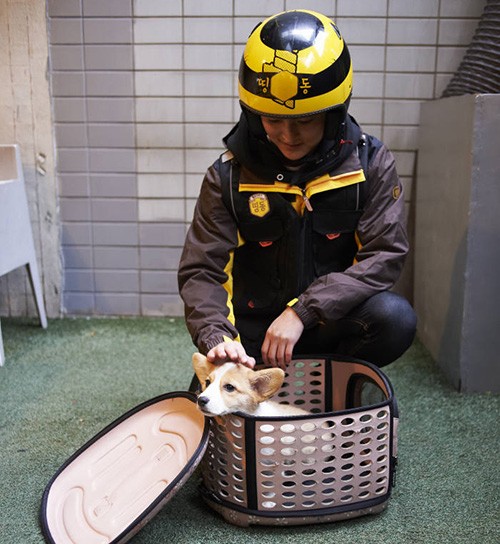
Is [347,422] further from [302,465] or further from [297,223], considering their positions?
[297,223]

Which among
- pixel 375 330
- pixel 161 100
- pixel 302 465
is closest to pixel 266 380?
pixel 302 465

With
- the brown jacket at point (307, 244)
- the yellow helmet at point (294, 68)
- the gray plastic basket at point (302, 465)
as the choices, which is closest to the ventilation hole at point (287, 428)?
the gray plastic basket at point (302, 465)

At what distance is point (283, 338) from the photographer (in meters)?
1.36

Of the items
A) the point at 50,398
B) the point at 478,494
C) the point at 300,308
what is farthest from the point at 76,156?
the point at 478,494

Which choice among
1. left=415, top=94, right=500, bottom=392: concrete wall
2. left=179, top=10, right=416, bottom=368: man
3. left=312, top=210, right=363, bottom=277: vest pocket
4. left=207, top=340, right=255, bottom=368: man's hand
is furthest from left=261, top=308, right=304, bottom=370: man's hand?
left=415, top=94, right=500, bottom=392: concrete wall

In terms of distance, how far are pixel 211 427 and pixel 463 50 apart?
1771 millimetres

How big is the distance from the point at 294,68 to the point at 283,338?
54 centimetres

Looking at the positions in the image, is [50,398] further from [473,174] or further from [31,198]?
[473,174]

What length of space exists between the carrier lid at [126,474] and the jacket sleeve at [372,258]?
33 cm

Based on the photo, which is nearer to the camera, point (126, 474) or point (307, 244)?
point (126, 474)

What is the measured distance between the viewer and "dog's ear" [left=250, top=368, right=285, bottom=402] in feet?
4.09

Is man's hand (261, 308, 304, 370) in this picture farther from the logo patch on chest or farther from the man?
the logo patch on chest

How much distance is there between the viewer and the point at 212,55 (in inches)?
95.0

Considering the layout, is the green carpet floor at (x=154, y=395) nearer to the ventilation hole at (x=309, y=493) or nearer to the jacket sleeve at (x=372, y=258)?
the ventilation hole at (x=309, y=493)
